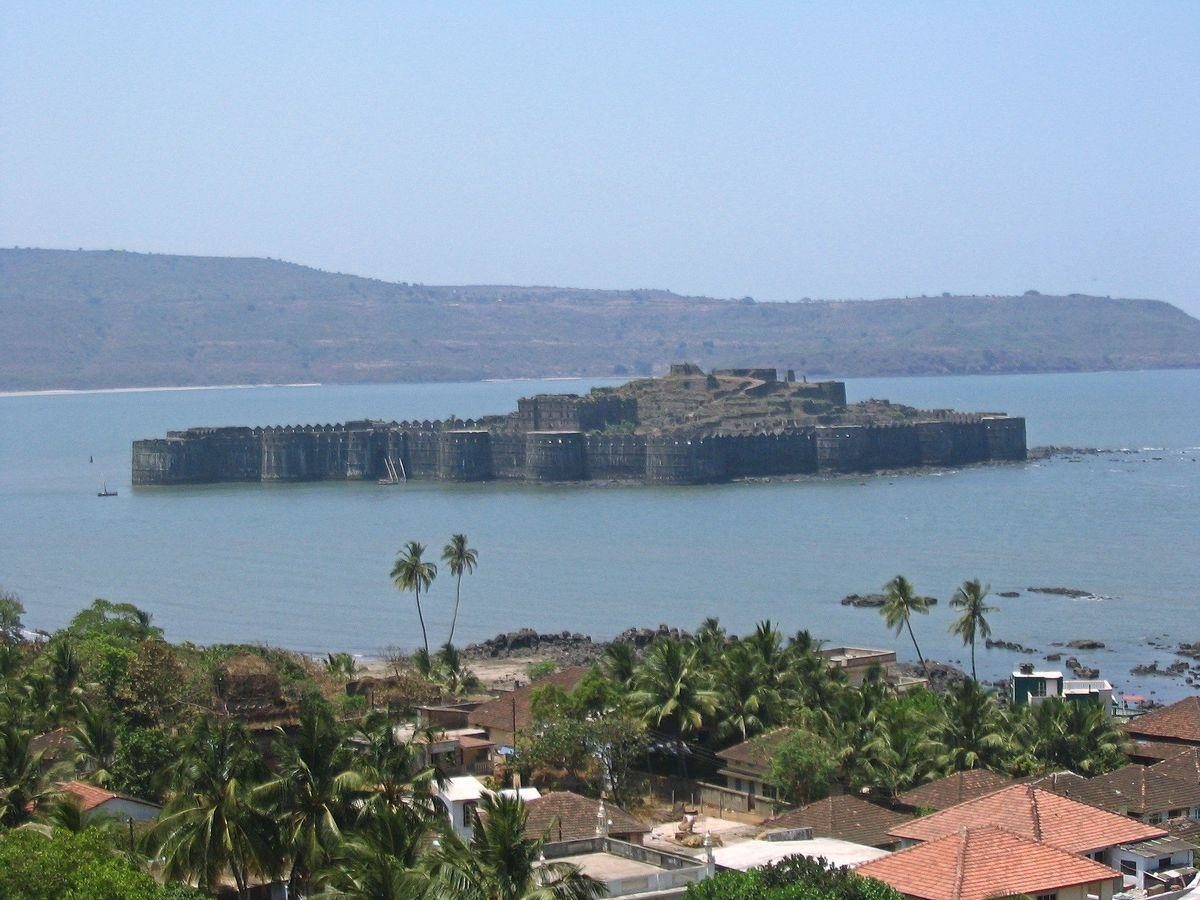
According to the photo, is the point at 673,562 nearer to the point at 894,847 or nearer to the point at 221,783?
the point at 894,847

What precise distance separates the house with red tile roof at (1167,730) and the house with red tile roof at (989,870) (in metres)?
13.0

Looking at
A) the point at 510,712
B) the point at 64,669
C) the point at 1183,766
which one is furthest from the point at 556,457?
the point at 1183,766

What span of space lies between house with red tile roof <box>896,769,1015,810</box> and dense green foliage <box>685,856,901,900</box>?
9.48 m

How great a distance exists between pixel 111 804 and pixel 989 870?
428 inches

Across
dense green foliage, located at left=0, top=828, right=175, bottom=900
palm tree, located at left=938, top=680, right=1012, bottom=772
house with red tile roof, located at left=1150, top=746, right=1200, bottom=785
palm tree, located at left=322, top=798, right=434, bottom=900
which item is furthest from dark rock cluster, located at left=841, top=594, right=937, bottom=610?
dense green foliage, located at left=0, top=828, right=175, bottom=900

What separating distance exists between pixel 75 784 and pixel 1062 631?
45.9 m

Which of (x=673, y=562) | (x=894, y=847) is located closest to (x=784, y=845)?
(x=894, y=847)

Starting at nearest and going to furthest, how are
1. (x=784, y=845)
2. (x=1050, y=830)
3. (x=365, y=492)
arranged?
1. (x=1050, y=830)
2. (x=784, y=845)
3. (x=365, y=492)

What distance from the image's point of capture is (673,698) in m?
33.9

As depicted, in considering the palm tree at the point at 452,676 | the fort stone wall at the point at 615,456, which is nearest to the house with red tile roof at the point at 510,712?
the palm tree at the point at 452,676

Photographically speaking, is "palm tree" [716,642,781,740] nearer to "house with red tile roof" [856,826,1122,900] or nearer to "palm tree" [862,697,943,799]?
"palm tree" [862,697,943,799]

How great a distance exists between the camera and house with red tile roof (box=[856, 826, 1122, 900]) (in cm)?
1978

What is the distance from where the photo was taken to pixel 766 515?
106125mm

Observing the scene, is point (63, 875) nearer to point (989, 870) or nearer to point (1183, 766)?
point (989, 870)
